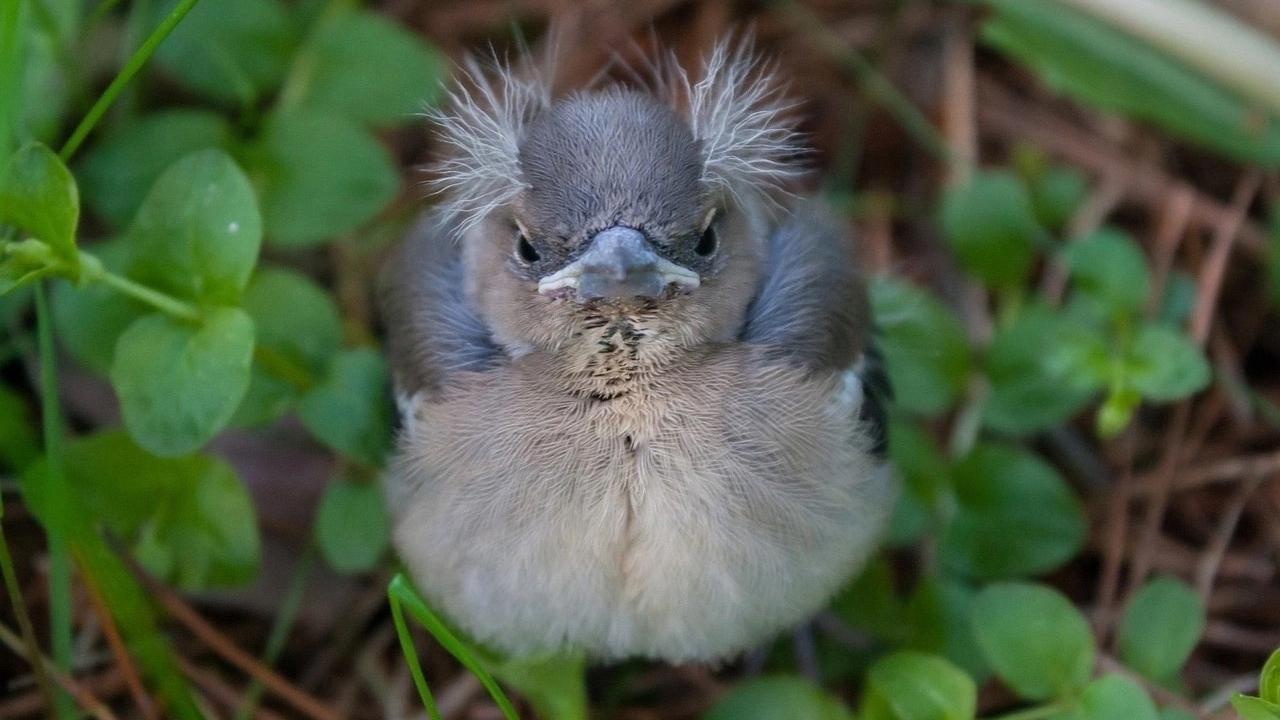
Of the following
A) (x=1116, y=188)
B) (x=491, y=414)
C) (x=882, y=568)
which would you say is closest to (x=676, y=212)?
(x=491, y=414)

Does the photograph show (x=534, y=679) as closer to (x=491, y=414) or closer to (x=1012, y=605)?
(x=491, y=414)

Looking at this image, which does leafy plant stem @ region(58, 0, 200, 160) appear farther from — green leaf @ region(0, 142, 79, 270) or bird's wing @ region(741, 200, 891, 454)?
bird's wing @ region(741, 200, 891, 454)

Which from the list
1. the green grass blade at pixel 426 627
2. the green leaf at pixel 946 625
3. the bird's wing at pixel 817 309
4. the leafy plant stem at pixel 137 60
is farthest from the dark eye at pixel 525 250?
the green leaf at pixel 946 625

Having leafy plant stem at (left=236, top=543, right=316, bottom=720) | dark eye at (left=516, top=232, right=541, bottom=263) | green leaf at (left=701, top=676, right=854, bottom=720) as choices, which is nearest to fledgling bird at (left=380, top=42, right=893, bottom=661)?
dark eye at (left=516, top=232, right=541, bottom=263)

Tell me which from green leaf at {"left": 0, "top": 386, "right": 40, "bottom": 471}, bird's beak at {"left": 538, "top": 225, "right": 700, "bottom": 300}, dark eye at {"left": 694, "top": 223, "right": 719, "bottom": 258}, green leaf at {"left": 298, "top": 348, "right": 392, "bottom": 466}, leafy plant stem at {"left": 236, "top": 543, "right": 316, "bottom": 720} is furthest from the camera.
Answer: leafy plant stem at {"left": 236, "top": 543, "right": 316, "bottom": 720}

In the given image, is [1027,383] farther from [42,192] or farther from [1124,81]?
[42,192]

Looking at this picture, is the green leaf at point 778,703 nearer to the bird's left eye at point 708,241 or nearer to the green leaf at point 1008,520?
the green leaf at point 1008,520

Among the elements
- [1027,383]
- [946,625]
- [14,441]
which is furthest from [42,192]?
[1027,383]
